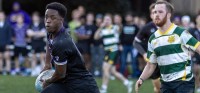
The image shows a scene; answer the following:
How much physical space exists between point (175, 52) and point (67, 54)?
167 cm

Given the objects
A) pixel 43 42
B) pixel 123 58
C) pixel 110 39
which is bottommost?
pixel 123 58

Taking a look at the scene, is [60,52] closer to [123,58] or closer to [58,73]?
[58,73]

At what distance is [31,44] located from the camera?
69.9 ft

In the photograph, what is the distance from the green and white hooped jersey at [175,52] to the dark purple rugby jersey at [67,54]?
4.04ft

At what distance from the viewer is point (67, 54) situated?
7793 mm

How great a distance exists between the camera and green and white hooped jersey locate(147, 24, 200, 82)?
28.1ft

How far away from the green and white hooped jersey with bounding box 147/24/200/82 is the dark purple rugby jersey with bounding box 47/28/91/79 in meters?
1.23

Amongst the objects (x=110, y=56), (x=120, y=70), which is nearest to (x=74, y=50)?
(x=110, y=56)

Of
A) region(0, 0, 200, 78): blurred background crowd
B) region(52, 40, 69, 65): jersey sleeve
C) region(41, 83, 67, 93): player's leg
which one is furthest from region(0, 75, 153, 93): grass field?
region(52, 40, 69, 65): jersey sleeve

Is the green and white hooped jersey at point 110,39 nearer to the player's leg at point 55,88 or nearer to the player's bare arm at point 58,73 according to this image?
the player's leg at point 55,88

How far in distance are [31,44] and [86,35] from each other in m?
2.02

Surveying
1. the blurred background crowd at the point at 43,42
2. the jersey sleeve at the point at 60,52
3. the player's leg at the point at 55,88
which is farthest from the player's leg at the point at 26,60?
the jersey sleeve at the point at 60,52

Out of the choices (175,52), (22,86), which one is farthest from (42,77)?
(22,86)

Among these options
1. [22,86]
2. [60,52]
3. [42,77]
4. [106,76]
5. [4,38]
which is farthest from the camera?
[4,38]
